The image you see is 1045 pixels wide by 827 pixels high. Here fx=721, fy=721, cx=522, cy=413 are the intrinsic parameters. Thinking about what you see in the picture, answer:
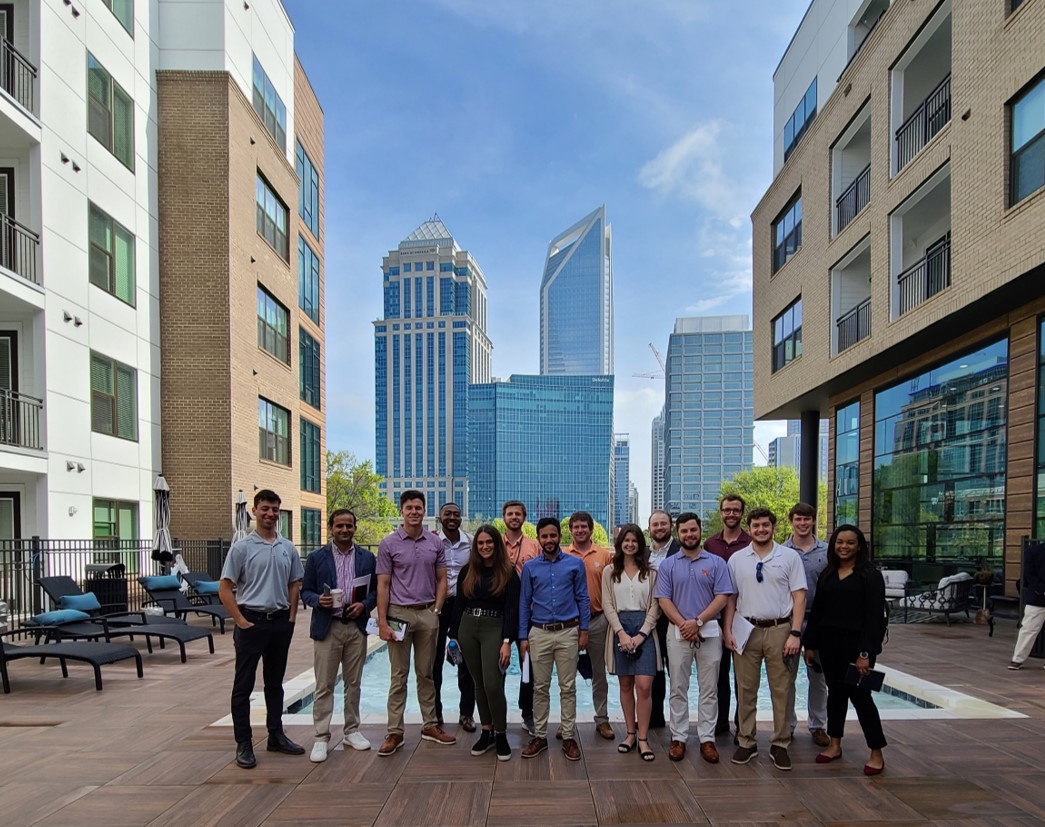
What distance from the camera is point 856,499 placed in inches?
755

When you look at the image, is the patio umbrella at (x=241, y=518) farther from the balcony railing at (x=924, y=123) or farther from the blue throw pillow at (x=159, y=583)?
the balcony railing at (x=924, y=123)

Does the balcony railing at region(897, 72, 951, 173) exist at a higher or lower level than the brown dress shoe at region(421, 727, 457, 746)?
higher

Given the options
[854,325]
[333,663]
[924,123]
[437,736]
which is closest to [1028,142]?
[924,123]

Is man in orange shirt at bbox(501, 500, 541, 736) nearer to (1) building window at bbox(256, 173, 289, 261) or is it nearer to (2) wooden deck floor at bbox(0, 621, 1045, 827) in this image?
(2) wooden deck floor at bbox(0, 621, 1045, 827)

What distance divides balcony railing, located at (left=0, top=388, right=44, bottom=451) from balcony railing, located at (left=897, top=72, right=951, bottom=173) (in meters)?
17.7

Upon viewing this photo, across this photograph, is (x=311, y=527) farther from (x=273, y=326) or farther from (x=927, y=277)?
(x=927, y=277)

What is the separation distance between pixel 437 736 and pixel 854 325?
15.3 metres

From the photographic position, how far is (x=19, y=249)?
43.8 ft

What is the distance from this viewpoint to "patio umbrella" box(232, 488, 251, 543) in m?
17.1

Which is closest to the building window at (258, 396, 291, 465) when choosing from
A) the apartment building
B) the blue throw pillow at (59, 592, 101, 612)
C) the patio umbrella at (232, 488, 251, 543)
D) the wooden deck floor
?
the patio umbrella at (232, 488, 251, 543)

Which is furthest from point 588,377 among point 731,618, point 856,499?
point 731,618

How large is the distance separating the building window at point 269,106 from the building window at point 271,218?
185cm

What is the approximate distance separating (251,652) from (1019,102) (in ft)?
42.9

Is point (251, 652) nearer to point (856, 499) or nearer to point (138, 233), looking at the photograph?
point (138, 233)
